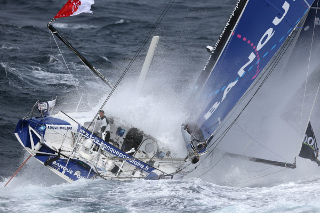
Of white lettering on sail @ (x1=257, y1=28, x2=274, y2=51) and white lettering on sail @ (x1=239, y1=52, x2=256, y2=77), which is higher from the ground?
white lettering on sail @ (x1=257, y1=28, x2=274, y2=51)

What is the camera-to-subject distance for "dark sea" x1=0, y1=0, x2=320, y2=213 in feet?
30.1

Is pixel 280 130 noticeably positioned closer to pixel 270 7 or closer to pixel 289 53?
pixel 289 53

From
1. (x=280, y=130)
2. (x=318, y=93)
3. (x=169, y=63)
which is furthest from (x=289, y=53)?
(x=169, y=63)

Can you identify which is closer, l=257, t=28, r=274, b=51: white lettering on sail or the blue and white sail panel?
the blue and white sail panel

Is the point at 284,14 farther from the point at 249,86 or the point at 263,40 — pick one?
the point at 249,86

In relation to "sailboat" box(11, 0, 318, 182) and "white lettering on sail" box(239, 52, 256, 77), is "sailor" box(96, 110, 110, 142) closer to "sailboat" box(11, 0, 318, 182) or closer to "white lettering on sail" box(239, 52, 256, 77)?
"sailboat" box(11, 0, 318, 182)

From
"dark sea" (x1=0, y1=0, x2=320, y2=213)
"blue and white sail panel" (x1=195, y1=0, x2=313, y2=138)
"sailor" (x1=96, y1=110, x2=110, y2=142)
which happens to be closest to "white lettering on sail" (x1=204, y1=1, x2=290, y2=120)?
"blue and white sail panel" (x1=195, y1=0, x2=313, y2=138)

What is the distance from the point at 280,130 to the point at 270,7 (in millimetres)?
4156

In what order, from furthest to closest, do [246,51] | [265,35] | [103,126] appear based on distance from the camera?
[103,126]
[246,51]
[265,35]

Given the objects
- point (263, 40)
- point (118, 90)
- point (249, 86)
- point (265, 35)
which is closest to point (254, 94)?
point (249, 86)

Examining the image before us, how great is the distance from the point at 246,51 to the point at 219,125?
6.77 feet

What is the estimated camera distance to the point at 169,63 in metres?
18.2

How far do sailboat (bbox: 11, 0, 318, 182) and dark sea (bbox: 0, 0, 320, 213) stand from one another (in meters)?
0.58

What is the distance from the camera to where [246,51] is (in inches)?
366
